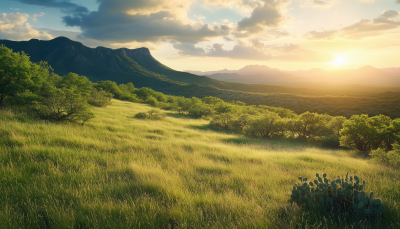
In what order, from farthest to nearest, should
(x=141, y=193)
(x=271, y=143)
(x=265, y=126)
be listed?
(x=265, y=126) → (x=271, y=143) → (x=141, y=193)

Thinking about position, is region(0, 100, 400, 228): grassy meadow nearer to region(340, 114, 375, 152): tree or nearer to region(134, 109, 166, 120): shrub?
region(340, 114, 375, 152): tree

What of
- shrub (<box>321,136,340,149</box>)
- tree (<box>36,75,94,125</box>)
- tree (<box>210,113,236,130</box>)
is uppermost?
tree (<box>36,75,94,125</box>)

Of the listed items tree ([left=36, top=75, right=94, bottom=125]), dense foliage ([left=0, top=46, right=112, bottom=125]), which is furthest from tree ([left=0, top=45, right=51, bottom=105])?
tree ([left=36, top=75, right=94, bottom=125])

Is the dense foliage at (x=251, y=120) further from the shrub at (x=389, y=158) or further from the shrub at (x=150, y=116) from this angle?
the shrub at (x=150, y=116)

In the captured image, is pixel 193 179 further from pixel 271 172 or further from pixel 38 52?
pixel 38 52

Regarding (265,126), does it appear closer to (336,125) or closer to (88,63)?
(336,125)

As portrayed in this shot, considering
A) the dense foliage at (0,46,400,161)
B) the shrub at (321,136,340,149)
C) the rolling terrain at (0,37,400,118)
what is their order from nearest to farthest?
the dense foliage at (0,46,400,161), the shrub at (321,136,340,149), the rolling terrain at (0,37,400,118)

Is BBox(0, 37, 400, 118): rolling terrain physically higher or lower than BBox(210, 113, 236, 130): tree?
higher

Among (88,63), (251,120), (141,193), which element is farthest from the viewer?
(88,63)

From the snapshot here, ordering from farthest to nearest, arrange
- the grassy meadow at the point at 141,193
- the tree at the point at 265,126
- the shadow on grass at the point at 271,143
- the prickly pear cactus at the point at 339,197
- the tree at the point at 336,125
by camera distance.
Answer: the tree at the point at 336,125 → the tree at the point at 265,126 → the shadow on grass at the point at 271,143 → the prickly pear cactus at the point at 339,197 → the grassy meadow at the point at 141,193

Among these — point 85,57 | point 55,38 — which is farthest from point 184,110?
point 55,38

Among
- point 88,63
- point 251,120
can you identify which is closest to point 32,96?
point 251,120

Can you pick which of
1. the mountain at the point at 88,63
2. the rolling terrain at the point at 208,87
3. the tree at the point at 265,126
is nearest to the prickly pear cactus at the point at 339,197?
the tree at the point at 265,126

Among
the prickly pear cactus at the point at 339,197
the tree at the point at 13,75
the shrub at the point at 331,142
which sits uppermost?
the tree at the point at 13,75
